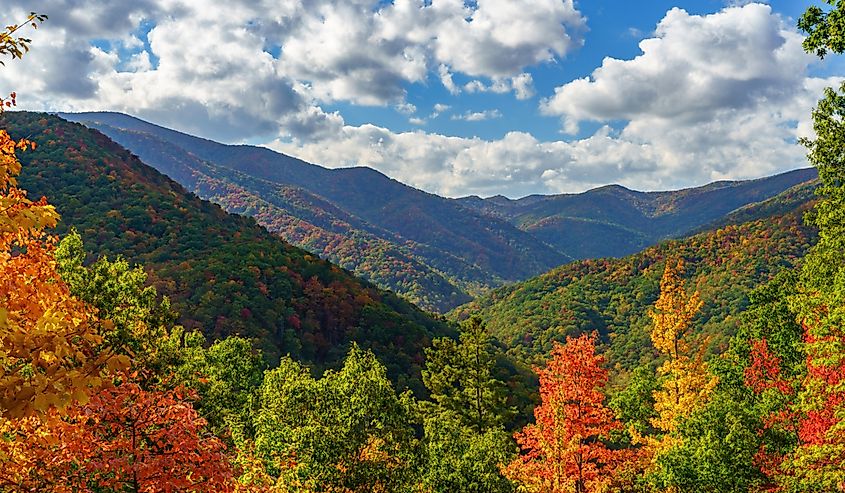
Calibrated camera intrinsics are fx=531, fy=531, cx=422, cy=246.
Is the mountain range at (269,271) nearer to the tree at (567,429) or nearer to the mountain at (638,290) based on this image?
the mountain at (638,290)

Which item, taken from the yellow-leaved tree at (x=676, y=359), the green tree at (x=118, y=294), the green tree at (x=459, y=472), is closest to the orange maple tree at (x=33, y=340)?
the green tree at (x=118, y=294)

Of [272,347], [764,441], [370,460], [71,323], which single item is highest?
[71,323]

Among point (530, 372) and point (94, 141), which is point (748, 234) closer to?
point (530, 372)

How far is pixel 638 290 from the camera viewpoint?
136250 mm

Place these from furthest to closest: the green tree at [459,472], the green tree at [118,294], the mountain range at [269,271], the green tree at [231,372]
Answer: the mountain range at [269,271], the green tree at [231,372], the green tree at [459,472], the green tree at [118,294]

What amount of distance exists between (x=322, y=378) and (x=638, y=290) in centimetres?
13278

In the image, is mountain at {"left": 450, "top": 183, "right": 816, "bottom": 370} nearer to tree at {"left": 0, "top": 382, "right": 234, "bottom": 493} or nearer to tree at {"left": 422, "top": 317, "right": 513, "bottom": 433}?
tree at {"left": 422, "top": 317, "right": 513, "bottom": 433}

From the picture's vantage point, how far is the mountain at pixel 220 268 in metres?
59.1

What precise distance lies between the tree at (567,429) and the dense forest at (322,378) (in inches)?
4.8

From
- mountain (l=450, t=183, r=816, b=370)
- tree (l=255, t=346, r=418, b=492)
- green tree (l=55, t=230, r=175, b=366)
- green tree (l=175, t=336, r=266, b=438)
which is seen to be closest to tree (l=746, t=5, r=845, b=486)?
tree (l=255, t=346, r=418, b=492)

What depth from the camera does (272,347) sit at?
54594mm

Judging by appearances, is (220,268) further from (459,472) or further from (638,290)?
(638,290)

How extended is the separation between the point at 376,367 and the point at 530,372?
67940 mm

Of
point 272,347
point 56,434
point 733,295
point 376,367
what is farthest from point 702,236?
point 56,434
